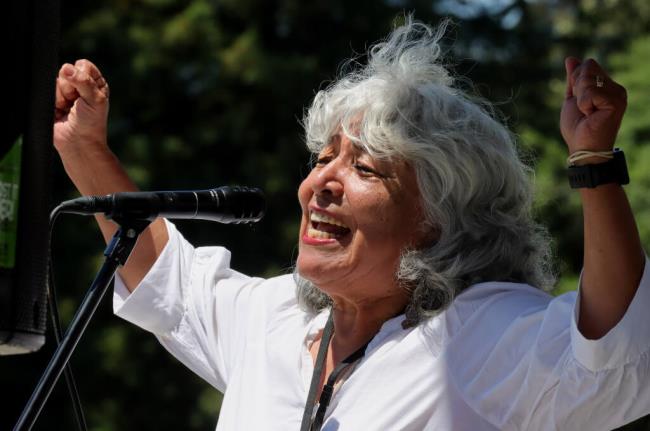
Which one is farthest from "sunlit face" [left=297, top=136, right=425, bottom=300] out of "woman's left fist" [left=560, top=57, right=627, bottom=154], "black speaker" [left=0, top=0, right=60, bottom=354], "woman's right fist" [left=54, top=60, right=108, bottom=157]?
"black speaker" [left=0, top=0, right=60, bottom=354]

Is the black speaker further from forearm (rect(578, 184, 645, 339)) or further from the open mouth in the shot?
the open mouth

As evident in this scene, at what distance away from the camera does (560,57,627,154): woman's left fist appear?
196cm

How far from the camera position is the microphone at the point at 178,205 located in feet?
7.71

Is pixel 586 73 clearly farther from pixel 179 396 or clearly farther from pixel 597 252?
pixel 179 396

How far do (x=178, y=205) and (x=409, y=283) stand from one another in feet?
1.95

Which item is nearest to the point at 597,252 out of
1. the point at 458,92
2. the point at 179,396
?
the point at 458,92

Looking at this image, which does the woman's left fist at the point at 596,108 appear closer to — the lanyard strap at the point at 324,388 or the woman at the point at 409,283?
the woman at the point at 409,283

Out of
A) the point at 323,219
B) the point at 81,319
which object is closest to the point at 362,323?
the point at 323,219

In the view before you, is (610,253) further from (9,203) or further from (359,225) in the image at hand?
(9,203)

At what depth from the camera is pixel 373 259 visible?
264cm

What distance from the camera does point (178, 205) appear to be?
245 cm

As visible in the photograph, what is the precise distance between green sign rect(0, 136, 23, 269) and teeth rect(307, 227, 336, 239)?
124 cm

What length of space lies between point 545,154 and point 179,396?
3.66 meters

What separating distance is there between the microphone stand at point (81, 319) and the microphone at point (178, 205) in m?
0.03
